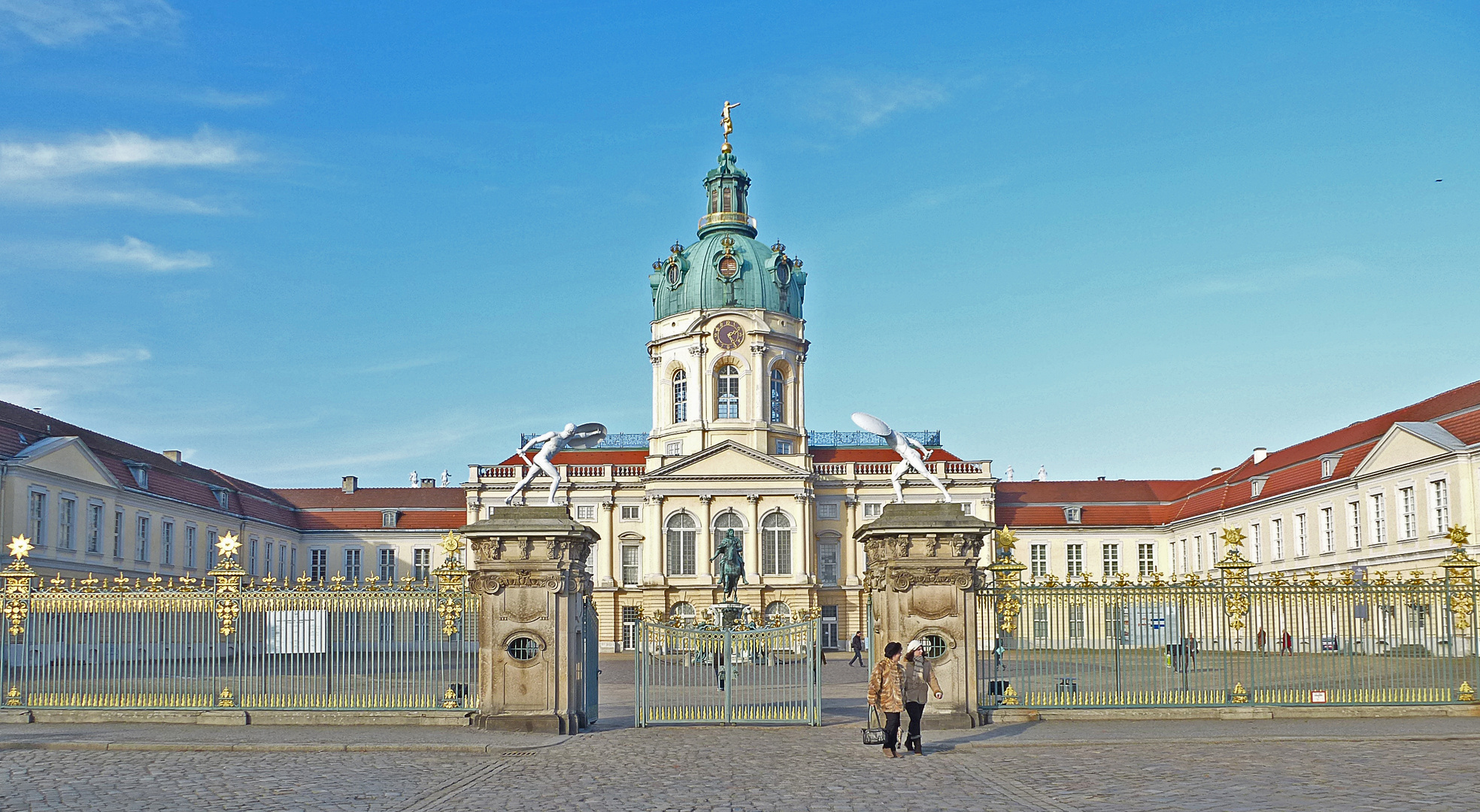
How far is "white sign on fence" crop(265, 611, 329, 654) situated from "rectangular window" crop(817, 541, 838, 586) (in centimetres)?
5596

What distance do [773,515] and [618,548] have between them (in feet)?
28.4

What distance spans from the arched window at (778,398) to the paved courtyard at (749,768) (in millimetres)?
57592

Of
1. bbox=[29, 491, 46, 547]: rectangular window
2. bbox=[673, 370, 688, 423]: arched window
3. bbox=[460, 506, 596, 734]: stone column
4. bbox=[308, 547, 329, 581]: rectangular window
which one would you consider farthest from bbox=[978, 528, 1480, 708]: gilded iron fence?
bbox=[308, 547, 329, 581]: rectangular window

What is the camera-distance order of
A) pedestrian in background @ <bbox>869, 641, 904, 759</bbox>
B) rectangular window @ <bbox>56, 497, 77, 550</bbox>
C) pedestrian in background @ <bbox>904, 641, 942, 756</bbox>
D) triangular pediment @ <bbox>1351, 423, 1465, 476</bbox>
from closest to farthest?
pedestrian in background @ <bbox>869, 641, 904, 759</bbox> < pedestrian in background @ <bbox>904, 641, 942, 756</bbox> < triangular pediment @ <bbox>1351, 423, 1465, 476</bbox> < rectangular window @ <bbox>56, 497, 77, 550</bbox>

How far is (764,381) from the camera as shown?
7838cm

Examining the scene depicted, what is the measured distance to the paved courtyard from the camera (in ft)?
47.1

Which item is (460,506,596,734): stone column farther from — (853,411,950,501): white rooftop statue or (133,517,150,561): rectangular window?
(133,517,150,561): rectangular window

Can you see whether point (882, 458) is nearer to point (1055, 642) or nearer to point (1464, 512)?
point (1464, 512)

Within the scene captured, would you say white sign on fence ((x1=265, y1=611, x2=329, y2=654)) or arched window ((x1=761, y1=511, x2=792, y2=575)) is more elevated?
arched window ((x1=761, y1=511, x2=792, y2=575))

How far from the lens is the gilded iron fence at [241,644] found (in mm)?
22172

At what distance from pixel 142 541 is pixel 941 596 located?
54272 mm

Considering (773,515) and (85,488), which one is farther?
(773,515)

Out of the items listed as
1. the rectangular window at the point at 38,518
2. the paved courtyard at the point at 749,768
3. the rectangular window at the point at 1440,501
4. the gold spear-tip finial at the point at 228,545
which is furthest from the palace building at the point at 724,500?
the paved courtyard at the point at 749,768

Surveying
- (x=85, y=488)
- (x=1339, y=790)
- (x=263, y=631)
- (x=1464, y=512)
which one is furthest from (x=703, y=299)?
(x=1339, y=790)
